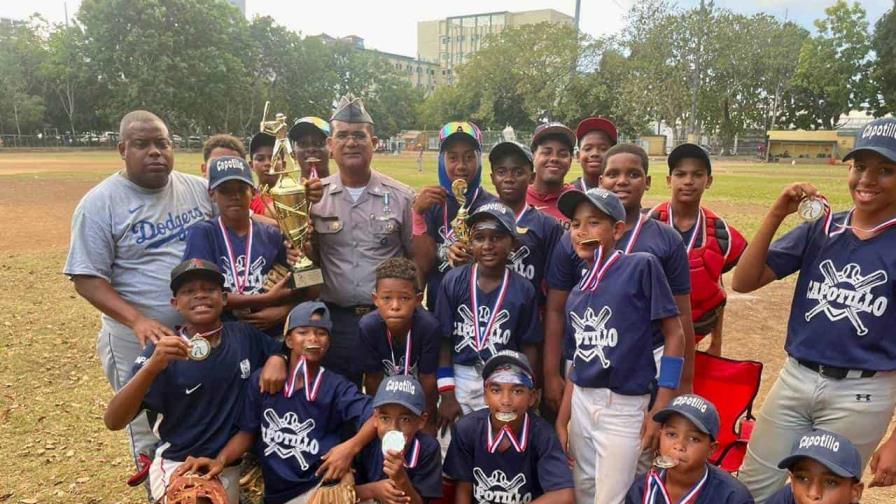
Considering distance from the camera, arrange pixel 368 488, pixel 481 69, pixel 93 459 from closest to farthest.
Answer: pixel 368 488, pixel 93 459, pixel 481 69

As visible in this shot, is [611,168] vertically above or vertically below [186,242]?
above

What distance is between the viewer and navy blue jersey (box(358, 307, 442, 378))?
3980 millimetres

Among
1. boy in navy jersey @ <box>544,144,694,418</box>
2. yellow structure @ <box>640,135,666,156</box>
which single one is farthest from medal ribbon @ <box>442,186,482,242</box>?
yellow structure @ <box>640,135,666,156</box>

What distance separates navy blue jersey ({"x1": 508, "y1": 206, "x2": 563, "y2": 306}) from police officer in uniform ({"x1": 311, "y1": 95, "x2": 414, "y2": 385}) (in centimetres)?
95

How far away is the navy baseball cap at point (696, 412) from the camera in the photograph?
3094 millimetres

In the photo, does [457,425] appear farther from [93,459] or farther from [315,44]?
[315,44]

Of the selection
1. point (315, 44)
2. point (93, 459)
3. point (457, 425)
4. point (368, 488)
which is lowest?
point (93, 459)

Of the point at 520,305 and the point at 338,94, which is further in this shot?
the point at 338,94

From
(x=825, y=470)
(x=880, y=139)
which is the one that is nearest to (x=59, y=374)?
(x=825, y=470)

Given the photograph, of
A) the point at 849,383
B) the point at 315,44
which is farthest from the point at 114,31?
the point at 849,383

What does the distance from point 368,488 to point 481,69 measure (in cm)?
7108

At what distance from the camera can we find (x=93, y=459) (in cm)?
530

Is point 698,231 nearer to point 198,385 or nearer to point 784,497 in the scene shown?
point 784,497

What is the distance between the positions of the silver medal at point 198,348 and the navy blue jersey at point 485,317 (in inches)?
57.1
